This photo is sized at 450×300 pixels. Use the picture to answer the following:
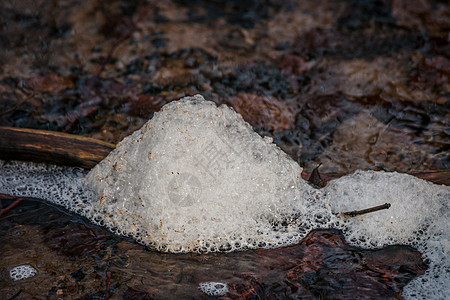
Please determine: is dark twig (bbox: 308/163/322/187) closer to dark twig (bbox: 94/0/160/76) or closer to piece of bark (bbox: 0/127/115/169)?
piece of bark (bbox: 0/127/115/169)

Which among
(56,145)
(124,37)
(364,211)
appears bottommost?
(364,211)

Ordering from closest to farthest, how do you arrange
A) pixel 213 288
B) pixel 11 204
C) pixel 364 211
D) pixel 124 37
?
pixel 213 288
pixel 364 211
pixel 11 204
pixel 124 37

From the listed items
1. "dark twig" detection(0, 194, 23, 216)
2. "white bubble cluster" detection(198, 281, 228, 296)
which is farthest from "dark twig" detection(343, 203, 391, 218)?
"dark twig" detection(0, 194, 23, 216)

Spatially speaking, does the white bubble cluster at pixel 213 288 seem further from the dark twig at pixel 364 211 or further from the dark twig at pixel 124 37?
the dark twig at pixel 124 37

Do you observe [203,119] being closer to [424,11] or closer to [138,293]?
[138,293]

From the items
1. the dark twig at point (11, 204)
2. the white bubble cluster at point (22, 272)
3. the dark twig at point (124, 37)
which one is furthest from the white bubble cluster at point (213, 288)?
the dark twig at point (124, 37)

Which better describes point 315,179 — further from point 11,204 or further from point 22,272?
point 11,204

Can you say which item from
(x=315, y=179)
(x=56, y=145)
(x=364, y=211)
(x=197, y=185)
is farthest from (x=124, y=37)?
(x=364, y=211)

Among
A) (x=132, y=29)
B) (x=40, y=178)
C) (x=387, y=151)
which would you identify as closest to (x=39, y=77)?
(x=132, y=29)
